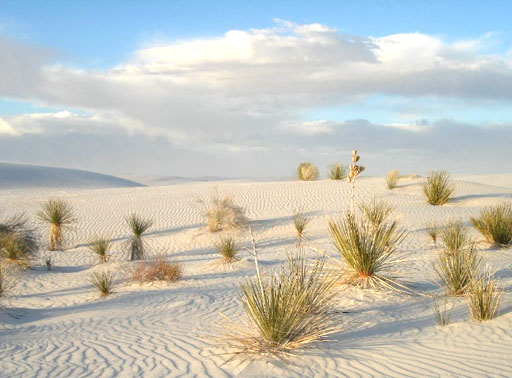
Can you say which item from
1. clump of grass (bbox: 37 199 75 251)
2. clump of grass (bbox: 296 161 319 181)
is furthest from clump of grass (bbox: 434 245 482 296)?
clump of grass (bbox: 296 161 319 181)

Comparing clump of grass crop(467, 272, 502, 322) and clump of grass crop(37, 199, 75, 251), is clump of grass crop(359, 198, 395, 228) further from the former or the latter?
clump of grass crop(37, 199, 75, 251)

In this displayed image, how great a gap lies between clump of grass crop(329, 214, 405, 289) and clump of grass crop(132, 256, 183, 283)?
175 inches

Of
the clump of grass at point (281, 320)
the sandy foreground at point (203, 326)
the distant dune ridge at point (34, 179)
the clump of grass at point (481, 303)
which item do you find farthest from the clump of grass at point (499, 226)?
the distant dune ridge at point (34, 179)

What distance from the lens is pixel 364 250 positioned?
837cm

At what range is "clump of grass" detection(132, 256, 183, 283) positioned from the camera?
38.1ft

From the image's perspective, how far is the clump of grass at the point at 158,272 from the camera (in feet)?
38.1

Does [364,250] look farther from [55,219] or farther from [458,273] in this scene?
[55,219]

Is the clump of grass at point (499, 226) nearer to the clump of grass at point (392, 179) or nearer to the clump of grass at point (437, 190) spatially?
the clump of grass at point (437, 190)

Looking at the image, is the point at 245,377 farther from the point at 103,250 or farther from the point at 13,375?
the point at 103,250

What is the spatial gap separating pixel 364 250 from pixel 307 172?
24.8 metres

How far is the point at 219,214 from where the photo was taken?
19547 millimetres

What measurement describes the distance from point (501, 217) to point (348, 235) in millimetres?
7052

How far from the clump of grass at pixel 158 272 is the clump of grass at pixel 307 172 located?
21.9 m

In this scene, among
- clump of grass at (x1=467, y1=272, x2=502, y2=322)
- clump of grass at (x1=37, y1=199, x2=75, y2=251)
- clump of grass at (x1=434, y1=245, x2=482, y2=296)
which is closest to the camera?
clump of grass at (x1=467, y1=272, x2=502, y2=322)
